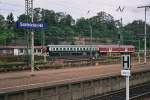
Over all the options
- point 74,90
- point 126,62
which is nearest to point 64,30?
point 74,90

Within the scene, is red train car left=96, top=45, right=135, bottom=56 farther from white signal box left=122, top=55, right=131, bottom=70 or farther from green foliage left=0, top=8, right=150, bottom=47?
white signal box left=122, top=55, right=131, bottom=70

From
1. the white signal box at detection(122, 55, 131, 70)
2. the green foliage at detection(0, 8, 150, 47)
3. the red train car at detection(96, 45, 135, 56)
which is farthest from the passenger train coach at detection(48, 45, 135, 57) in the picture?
the white signal box at detection(122, 55, 131, 70)

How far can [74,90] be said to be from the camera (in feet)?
81.5

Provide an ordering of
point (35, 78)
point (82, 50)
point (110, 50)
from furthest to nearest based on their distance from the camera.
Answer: point (110, 50), point (82, 50), point (35, 78)

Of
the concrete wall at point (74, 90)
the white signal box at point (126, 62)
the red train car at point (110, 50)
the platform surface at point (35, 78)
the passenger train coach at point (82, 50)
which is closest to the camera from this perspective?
the white signal box at point (126, 62)

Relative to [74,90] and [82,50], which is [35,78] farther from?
[82,50]

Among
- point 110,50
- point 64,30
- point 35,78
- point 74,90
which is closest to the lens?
point 74,90

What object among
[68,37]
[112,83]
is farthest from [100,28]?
[112,83]

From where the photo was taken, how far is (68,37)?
10681cm

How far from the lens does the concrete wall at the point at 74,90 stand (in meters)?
20.7

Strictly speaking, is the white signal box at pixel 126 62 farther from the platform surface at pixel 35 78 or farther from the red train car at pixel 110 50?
the red train car at pixel 110 50

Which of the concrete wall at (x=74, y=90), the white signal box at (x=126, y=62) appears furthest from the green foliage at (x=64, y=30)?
the white signal box at (x=126, y=62)

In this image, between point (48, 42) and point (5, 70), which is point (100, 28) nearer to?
point (48, 42)

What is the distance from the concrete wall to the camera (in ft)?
67.9
